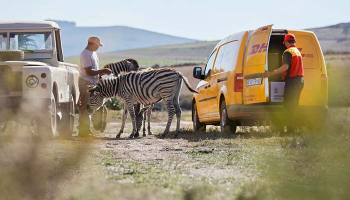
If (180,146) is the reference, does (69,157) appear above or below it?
above

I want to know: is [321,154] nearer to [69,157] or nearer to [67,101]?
[69,157]

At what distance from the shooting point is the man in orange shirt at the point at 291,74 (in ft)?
46.0

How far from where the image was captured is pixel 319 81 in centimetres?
1480

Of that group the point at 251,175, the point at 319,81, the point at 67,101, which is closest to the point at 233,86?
the point at 319,81

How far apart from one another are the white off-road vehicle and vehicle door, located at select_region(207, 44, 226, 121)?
10.1 feet

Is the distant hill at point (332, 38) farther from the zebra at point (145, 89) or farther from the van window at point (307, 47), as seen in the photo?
→ the van window at point (307, 47)

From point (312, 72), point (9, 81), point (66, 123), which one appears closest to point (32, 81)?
point (9, 81)

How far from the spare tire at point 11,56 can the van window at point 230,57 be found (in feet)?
13.8

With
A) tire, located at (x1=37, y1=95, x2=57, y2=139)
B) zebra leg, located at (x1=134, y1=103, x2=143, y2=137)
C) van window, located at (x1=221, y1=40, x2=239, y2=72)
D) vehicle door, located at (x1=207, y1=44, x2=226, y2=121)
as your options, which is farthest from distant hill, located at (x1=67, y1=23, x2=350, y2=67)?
tire, located at (x1=37, y1=95, x2=57, y2=139)

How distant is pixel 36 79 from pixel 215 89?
14.4 ft

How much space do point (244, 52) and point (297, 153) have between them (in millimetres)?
4111

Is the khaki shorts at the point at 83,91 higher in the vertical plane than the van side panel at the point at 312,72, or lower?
lower

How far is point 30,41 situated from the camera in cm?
1608

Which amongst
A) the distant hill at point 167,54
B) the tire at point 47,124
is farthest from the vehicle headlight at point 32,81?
the distant hill at point 167,54
